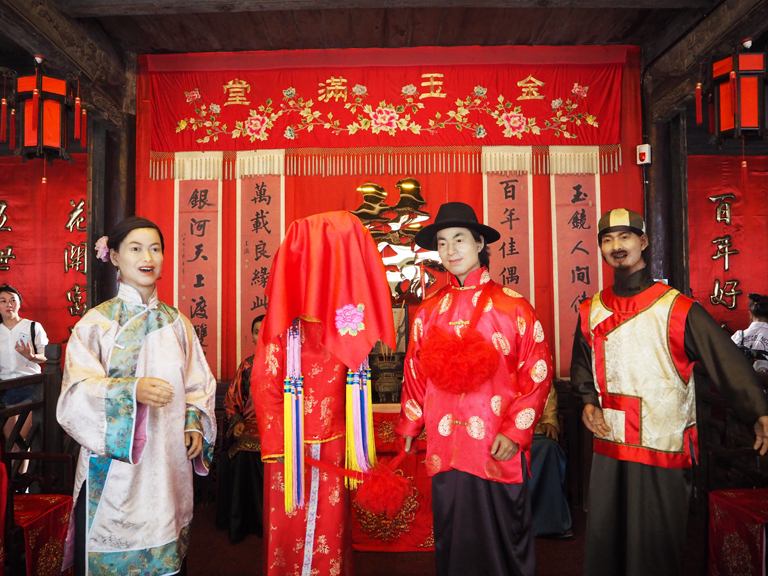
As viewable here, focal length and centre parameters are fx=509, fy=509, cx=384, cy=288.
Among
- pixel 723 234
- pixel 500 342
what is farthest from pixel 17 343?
pixel 723 234

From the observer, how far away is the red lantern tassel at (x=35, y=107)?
2.99 metres

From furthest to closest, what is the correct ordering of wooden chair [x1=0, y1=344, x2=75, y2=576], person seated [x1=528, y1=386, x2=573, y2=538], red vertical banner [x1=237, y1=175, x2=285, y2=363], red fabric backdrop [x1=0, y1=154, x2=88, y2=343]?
red fabric backdrop [x1=0, y1=154, x2=88, y2=343]
red vertical banner [x1=237, y1=175, x2=285, y2=363]
person seated [x1=528, y1=386, x2=573, y2=538]
wooden chair [x1=0, y1=344, x2=75, y2=576]

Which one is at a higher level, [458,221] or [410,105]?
[410,105]

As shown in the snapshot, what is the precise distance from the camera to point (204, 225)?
4.14 metres

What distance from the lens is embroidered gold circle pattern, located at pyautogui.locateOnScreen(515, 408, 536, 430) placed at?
6.21 ft

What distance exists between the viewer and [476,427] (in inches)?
76.2

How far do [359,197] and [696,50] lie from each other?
2523 mm

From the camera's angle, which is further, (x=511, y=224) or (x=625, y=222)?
(x=511, y=224)

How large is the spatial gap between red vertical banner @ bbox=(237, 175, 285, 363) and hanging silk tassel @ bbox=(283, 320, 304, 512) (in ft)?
7.37

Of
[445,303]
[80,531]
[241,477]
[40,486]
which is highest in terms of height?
[445,303]

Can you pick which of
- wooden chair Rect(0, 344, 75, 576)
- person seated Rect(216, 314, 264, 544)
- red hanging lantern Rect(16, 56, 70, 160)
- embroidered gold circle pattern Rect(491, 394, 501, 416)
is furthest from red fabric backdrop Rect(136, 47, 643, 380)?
embroidered gold circle pattern Rect(491, 394, 501, 416)

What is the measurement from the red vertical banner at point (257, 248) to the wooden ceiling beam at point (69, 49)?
1225 mm

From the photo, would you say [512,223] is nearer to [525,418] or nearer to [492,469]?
[525,418]

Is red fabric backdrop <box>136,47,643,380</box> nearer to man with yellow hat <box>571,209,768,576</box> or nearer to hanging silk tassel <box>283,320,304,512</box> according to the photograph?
man with yellow hat <box>571,209,768,576</box>
